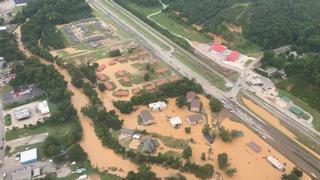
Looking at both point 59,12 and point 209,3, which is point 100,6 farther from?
point 209,3

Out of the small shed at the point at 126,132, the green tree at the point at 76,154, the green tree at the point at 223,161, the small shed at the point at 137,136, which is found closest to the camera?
the green tree at the point at 223,161

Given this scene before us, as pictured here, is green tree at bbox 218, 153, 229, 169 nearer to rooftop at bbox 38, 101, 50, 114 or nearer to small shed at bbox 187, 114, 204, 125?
small shed at bbox 187, 114, 204, 125

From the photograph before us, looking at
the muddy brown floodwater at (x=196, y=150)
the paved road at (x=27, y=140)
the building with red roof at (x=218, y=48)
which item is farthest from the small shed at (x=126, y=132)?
the building with red roof at (x=218, y=48)

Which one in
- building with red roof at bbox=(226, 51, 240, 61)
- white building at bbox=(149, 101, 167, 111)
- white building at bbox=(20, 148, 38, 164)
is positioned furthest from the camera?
building with red roof at bbox=(226, 51, 240, 61)

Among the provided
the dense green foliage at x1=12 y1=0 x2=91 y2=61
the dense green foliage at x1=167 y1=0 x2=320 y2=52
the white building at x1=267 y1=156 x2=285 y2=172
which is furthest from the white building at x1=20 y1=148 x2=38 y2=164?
the dense green foliage at x1=167 y1=0 x2=320 y2=52

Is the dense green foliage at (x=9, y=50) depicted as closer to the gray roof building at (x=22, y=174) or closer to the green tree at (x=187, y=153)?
the gray roof building at (x=22, y=174)
